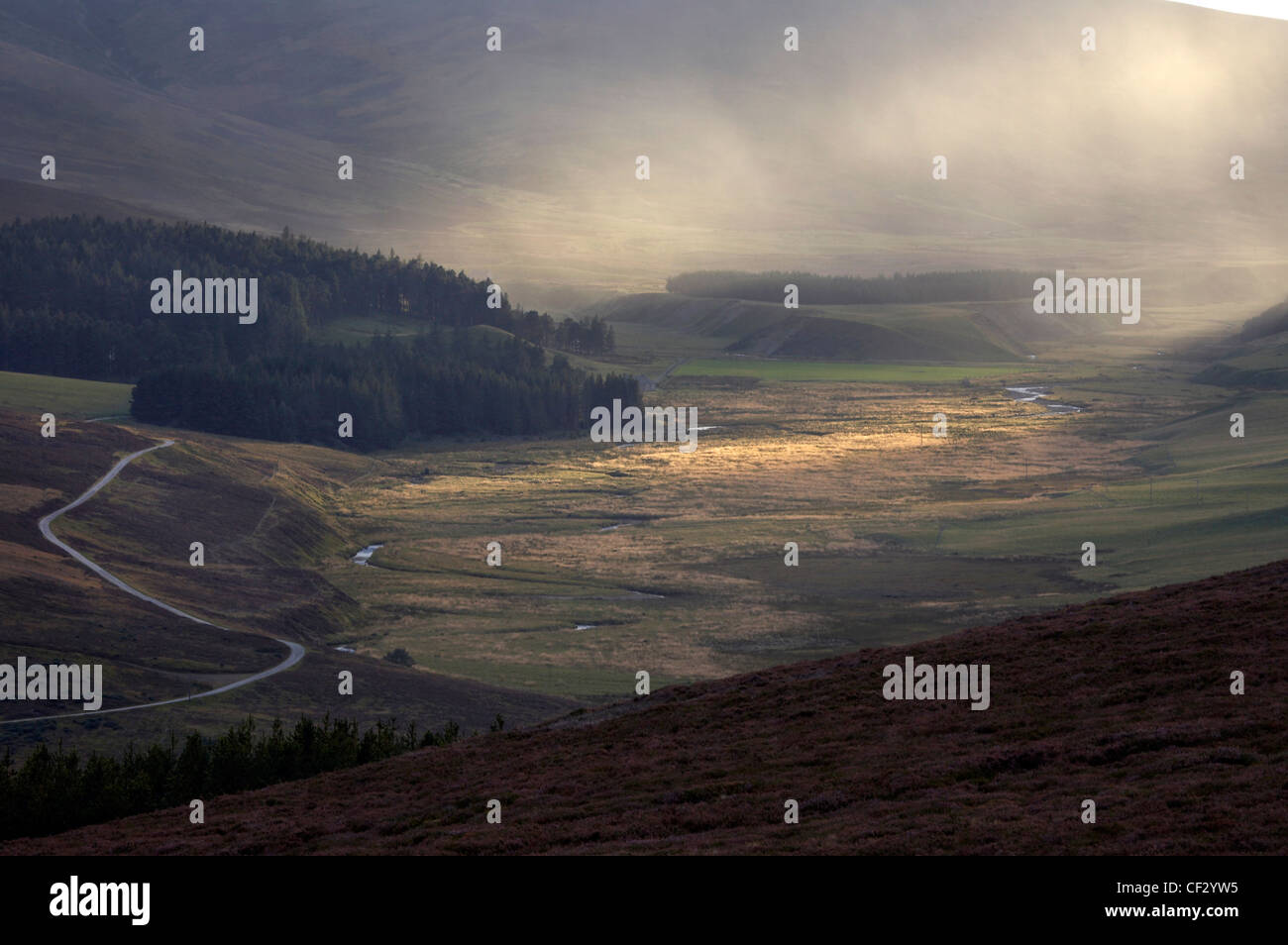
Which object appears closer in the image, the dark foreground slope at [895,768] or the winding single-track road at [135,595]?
the dark foreground slope at [895,768]

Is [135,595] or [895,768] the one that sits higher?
[135,595]

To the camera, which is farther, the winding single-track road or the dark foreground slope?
the winding single-track road

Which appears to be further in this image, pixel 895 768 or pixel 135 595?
pixel 135 595

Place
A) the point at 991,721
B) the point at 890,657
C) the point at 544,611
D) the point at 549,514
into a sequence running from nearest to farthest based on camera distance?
the point at 991,721
the point at 890,657
the point at 544,611
the point at 549,514
